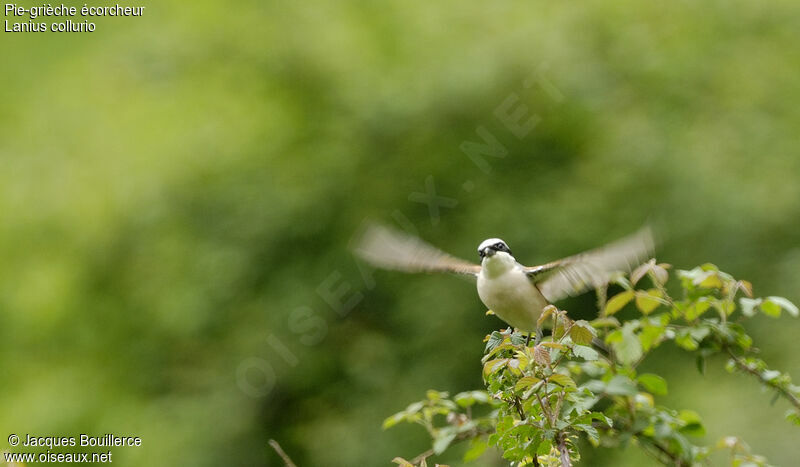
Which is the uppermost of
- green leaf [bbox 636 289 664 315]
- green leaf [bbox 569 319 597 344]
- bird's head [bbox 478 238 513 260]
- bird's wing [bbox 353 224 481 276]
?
bird's wing [bbox 353 224 481 276]

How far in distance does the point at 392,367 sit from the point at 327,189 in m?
1.59

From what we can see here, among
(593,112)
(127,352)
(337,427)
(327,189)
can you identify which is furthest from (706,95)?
(127,352)

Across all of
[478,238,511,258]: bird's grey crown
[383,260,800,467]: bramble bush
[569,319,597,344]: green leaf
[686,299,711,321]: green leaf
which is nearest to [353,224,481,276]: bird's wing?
[478,238,511,258]: bird's grey crown

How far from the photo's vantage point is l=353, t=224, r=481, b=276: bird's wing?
9.34 ft

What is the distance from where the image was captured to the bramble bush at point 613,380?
1.94 m

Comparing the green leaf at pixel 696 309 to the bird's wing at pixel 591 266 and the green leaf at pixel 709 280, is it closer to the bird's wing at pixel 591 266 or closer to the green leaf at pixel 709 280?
the green leaf at pixel 709 280

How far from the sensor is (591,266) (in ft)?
8.25

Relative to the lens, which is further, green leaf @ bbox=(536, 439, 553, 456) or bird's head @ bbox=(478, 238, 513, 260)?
bird's head @ bbox=(478, 238, 513, 260)

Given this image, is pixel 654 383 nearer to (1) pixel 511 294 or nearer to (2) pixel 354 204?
(1) pixel 511 294

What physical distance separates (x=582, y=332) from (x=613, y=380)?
29cm

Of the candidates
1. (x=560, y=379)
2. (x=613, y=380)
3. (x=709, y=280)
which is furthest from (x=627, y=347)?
A: (x=560, y=379)

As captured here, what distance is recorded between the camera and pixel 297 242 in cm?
672

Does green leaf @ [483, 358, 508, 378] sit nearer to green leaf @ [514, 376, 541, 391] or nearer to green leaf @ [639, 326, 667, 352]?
green leaf @ [514, 376, 541, 391]
